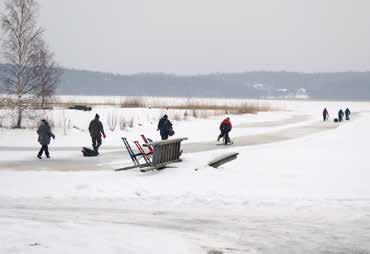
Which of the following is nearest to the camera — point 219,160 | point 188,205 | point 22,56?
point 188,205

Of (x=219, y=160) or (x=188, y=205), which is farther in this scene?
(x=219, y=160)

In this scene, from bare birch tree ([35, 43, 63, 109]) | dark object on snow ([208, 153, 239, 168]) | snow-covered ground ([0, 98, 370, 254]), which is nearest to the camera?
snow-covered ground ([0, 98, 370, 254])

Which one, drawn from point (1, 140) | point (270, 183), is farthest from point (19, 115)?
point (270, 183)

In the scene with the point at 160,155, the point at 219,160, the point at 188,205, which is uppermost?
the point at 160,155

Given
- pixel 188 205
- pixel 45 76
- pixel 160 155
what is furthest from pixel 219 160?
pixel 45 76

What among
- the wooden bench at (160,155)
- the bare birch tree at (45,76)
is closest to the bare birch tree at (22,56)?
the bare birch tree at (45,76)

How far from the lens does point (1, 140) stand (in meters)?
24.4

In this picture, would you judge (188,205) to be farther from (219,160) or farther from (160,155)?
(219,160)

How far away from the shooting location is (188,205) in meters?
10.6

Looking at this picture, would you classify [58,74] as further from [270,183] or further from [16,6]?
[270,183]

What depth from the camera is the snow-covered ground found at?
24.5 feet

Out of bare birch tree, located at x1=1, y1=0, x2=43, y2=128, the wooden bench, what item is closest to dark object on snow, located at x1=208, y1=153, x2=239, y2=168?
the wooden bench

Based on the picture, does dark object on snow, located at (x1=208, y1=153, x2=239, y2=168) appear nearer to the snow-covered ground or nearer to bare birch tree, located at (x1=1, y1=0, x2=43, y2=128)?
the snow-covered ground

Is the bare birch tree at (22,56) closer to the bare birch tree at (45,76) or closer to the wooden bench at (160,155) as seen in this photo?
the bare birch tree at (45,76)
